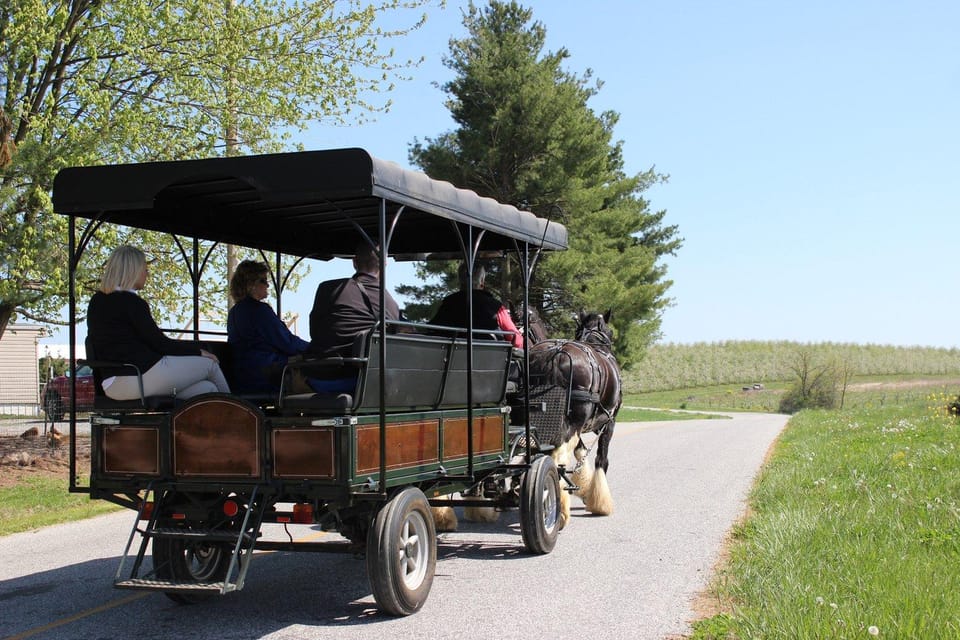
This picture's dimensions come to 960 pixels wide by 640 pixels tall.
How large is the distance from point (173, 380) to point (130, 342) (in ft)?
1.28

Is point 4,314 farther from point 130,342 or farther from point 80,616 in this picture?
point 80,616

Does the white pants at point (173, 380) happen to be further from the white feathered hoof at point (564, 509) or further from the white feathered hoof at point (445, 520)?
the white feathered hoof at point (564, 509)

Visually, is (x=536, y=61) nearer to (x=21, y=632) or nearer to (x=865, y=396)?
(x=865, y=396)

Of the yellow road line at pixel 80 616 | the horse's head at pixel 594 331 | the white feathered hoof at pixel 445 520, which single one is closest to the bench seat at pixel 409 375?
the white feathered hoof at pixel 445 520

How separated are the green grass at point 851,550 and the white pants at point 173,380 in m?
3.78

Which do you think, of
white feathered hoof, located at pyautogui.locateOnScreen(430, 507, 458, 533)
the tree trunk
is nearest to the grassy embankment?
white feathered hoof, located at pyautogui.locateOnScreen(430, 507, 458, 533)

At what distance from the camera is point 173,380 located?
698 centimetres

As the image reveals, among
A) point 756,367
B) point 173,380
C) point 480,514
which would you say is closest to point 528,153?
point 480,514

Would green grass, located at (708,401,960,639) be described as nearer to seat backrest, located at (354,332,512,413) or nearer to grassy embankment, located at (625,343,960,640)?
grassy embankment, located at (625,343,960,640)

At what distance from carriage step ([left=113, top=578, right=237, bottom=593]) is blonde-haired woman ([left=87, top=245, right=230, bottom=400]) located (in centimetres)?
134

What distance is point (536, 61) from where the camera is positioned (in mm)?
32688

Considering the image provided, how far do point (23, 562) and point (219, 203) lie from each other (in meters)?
3.56

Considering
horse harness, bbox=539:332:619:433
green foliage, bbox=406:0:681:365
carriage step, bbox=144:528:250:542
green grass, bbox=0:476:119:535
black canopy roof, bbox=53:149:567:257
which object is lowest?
green grass, bbox=0:476:119:535

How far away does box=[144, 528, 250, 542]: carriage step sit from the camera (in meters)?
6.23
